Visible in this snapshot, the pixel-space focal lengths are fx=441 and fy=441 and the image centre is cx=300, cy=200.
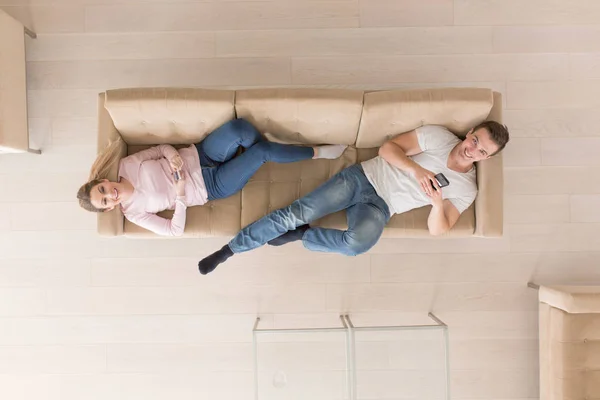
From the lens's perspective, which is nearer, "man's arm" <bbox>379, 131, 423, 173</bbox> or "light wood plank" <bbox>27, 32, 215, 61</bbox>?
"man's arm" <bbox>379, 131, 423, 173</bbox>

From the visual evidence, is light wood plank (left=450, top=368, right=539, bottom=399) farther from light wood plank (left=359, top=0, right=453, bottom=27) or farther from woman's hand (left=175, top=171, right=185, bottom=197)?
light wood plank (left=359, top=0, right=453, bottom=27)

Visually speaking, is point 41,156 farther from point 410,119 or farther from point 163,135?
point 410,119

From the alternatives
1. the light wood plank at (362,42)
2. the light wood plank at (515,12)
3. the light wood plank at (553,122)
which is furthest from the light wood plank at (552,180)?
the light wood plank at (515,12)

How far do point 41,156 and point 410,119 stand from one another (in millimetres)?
2188

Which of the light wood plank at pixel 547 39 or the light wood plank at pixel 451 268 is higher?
the light wood plank at pixel 547 39

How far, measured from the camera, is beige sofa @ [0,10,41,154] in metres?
2.39

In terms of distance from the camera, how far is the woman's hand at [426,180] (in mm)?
2137

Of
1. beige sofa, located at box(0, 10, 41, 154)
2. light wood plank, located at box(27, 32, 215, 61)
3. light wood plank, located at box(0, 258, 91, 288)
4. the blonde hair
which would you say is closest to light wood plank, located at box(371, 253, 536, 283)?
the blonde hair

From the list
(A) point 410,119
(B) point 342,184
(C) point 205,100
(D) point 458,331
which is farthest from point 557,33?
(C) point 205,100

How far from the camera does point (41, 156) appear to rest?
8.84 ft

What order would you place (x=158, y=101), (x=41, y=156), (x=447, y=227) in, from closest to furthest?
1. (x=158, y=101)
2. (x=447, y=227)
3. (x=41, y=156)

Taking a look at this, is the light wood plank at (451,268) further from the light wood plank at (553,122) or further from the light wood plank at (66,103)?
the light wood plank at (66,103)

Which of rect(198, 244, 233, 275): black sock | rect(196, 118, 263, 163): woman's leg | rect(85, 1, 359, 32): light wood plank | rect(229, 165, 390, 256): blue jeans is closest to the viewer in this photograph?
rect(196, 118, 263, 163): woman's leg

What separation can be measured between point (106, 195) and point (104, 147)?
320 mm
